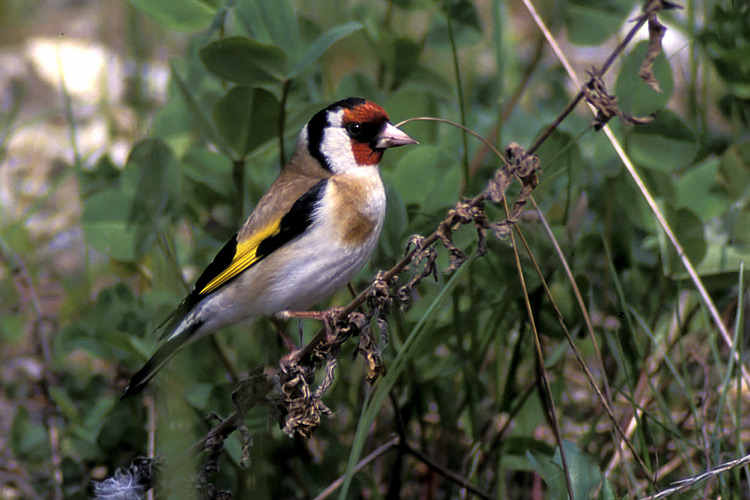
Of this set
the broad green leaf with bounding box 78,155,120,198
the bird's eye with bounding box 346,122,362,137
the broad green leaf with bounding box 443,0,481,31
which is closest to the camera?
the bird's eye with bounding box 346,122,362,137

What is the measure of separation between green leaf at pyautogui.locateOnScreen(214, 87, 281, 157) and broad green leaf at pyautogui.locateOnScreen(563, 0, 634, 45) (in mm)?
1073

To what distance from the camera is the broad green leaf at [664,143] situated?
2176mm

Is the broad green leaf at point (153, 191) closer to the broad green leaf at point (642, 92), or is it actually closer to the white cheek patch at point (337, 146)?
the white cheek patch at point (337, 146)

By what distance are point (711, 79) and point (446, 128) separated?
251cm

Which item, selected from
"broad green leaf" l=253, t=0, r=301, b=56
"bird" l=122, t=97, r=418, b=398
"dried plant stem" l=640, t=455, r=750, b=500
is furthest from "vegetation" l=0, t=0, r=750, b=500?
"dried plant stem" l=640, t=455, r=750, b=500

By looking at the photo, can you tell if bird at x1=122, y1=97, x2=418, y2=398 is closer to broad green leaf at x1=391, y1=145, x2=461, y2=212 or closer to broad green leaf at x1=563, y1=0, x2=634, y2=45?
A: broad green leaf at x1=391, y1=145, x2=461, y2=212

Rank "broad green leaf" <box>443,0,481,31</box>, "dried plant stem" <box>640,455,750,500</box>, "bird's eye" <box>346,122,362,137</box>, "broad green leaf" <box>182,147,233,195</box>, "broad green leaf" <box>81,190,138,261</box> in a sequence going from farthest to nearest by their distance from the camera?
"broad green leaf" <box>443,0,481,31</box> < "broad green leaf" <box>182,147,233,195</box> < "broad green leaf" <box>81,190,138,261</box> < "bird's eye" <box>346,122,362,137</box> < "dried plant stem" <box>640,455,750,500</box>

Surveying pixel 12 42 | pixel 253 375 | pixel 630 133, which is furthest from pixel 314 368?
pixel 12 42

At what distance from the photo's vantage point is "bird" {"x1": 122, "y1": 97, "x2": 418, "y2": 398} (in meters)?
1.63

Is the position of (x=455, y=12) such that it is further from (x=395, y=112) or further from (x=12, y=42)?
(x=12, y=42)

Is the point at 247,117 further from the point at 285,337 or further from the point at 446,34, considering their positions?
the point at 446,34

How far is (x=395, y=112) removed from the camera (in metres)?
2.18

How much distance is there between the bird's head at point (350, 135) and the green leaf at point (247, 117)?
0.09 meters

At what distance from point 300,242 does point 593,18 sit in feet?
4.25
